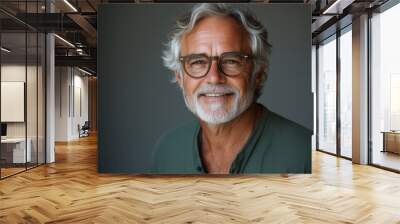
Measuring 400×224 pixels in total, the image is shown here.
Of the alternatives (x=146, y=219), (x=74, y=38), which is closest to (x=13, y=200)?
(x=146, y=219)

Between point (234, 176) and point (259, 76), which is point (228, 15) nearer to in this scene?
point (259, 76)

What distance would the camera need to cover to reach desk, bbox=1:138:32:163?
23.4 ft

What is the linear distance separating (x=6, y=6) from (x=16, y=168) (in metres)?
3.01

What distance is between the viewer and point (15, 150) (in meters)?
7.50

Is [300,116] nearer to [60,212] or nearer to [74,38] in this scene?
[60,212]

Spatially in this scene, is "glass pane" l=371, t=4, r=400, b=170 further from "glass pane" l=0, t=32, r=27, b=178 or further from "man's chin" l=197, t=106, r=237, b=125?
"glass pane" l=0, t=32, r=27, b=178

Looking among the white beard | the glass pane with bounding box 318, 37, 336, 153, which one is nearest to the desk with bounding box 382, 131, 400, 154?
the glass pane with bounding box 318, 37, 336, 153

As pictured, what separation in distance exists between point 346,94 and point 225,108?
446 centimetres

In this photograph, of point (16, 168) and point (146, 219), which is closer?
point (146, 219)

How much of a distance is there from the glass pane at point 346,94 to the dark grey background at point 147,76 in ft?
10.2

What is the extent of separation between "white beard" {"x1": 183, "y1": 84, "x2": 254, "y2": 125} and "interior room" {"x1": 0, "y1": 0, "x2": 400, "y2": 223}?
3.40 ft

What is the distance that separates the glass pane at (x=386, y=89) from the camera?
7652 mm

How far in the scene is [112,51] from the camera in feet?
22.3

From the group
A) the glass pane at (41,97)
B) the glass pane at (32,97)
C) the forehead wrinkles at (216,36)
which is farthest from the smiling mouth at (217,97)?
the glass pane at (41,97)
